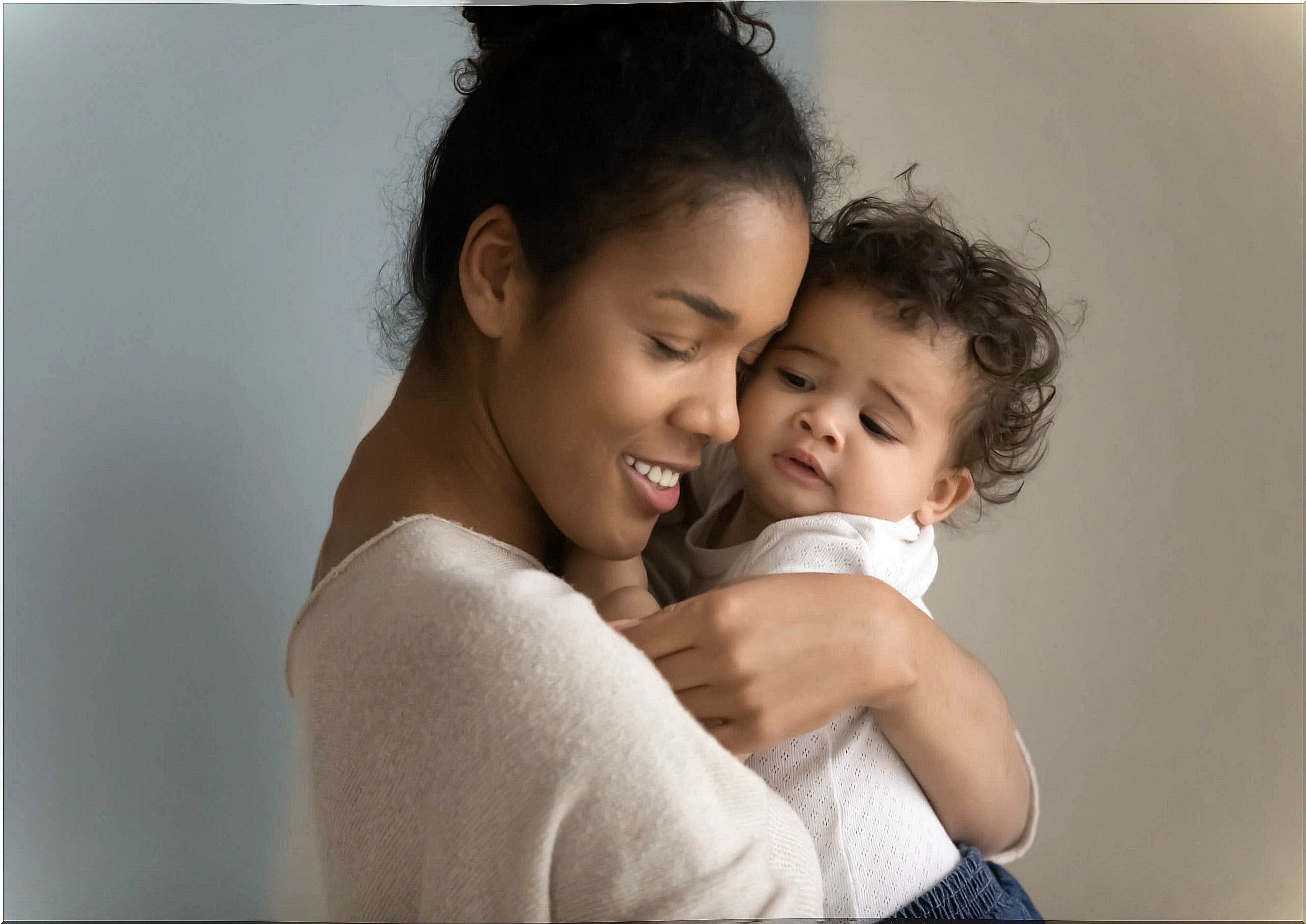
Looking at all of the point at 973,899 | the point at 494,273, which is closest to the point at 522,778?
the point at 494,273

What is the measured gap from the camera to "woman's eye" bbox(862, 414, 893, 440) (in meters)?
0.99

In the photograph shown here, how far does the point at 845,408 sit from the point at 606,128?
339 mm

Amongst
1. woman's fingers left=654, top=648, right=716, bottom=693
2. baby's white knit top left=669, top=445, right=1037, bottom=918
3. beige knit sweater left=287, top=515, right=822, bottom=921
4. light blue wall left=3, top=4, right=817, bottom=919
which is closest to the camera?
beige knit sweater left=287, top=515, right=822, bottom=921

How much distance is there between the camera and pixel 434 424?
922 mm

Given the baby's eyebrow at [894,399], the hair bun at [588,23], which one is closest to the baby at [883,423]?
the baby's eyebrow at [894,399]

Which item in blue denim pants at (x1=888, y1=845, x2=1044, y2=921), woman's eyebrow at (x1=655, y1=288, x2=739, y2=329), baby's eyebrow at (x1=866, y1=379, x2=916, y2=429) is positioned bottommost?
blue denim pants at (x1=888, y1=845, x2=1044, y2=921)

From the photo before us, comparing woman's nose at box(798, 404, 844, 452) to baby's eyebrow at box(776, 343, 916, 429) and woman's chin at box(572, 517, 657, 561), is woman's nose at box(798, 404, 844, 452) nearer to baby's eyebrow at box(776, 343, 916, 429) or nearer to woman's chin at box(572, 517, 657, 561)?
baby's eyebrow at box(776, 343, 916, 429)

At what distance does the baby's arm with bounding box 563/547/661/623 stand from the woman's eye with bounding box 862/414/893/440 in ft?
0.82

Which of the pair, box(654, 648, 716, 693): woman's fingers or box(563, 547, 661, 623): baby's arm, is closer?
box(654, 648, 716, 693): woman's fingers

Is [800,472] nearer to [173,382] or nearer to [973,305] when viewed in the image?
[973,305]

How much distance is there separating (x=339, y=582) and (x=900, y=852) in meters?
0.55

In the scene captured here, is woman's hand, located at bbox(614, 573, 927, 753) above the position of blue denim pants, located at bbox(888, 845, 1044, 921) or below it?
above

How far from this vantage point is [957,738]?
0.98 meters

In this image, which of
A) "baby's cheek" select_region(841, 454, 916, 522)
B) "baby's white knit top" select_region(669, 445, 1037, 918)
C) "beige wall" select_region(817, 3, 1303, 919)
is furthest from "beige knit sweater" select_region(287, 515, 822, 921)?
"beige wall" select_region(817, 3, 1303, 919)
